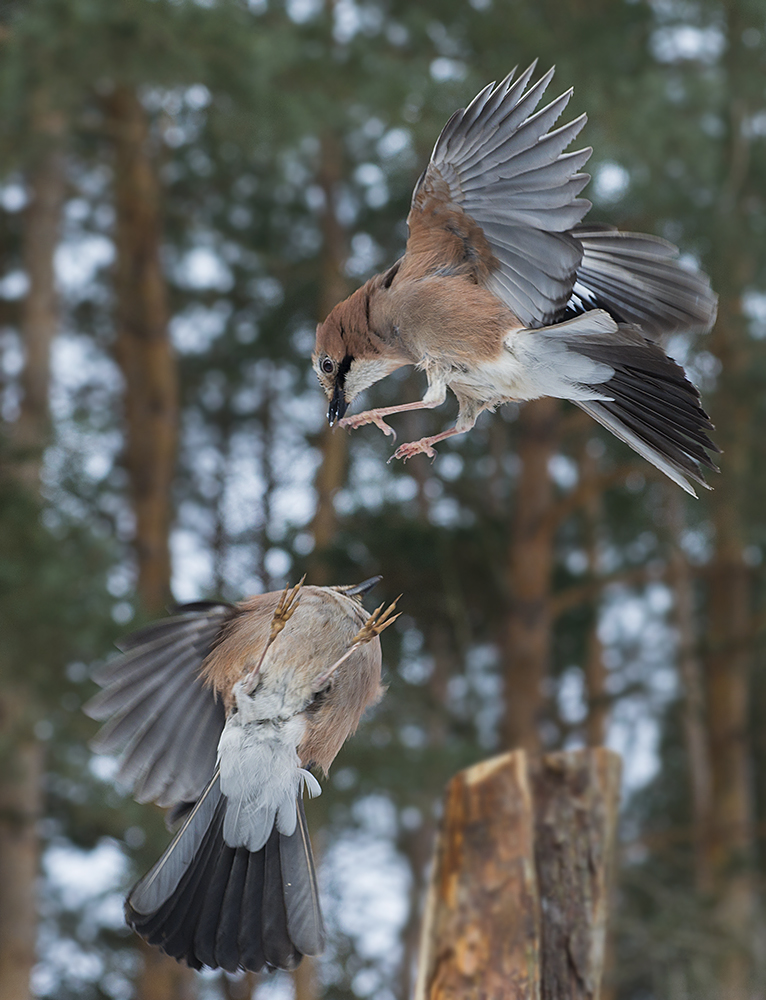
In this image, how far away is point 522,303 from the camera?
49.0 inches

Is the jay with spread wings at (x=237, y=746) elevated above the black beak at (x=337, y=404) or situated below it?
below

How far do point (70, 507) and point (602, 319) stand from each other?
15.6 ft

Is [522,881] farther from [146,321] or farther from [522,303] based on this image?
[146,321]

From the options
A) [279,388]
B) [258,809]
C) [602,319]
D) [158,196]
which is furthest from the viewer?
[279,388]

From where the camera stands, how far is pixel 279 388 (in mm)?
7301

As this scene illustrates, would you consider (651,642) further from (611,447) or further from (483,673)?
(611,447)

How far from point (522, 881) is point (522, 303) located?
4.74ft

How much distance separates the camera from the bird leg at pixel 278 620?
1343 millimetres

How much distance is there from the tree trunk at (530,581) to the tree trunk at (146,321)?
2.05 metres

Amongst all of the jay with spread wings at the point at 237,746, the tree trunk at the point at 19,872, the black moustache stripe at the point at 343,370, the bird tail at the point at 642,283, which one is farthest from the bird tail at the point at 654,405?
the tree trunk at the point at 19,872

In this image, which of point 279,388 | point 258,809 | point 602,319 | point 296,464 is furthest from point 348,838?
point 602,319

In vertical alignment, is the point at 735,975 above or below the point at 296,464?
below

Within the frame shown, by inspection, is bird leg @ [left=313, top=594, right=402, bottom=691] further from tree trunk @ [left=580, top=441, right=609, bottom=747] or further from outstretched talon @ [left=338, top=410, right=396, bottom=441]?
tree trunk @ [left=580, top=441, right=609, bottom=747]

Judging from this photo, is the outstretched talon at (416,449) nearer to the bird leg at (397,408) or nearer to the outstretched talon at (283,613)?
the bird leg at (397,408)
